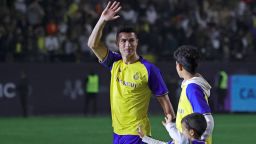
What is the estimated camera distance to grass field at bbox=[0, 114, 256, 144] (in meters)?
19.1

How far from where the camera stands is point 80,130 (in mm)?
22234

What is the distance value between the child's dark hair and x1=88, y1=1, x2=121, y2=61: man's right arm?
1.33 metres

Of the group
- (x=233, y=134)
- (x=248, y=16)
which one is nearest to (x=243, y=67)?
(x=248, y=16)

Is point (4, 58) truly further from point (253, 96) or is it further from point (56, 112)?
point (253, 96)

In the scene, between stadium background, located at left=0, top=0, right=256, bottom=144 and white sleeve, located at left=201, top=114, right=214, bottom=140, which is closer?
white sleeve, located at left=201, top=114, right=214, bottom=140

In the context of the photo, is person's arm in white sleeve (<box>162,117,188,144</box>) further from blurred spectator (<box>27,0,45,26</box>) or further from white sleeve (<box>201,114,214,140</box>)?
blurred spectator (<box>27,0,45,26</box>)

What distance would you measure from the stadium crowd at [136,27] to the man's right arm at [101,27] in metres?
19.2

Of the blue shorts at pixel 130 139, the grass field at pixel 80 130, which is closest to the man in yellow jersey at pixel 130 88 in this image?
the blue shorts at pixel 130 139

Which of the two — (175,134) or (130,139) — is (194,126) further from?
(130,139)

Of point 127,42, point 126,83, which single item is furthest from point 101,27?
point 126,83

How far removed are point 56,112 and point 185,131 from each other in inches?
901

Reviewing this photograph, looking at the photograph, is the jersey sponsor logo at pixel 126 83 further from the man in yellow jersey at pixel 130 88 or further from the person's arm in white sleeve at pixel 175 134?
the person's arm in white sleeve at pixel 175 134

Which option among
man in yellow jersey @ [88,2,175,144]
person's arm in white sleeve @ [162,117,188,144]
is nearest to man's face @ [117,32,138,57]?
man in yellow jersey @ [88,2,175,144]

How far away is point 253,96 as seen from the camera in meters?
31.0
